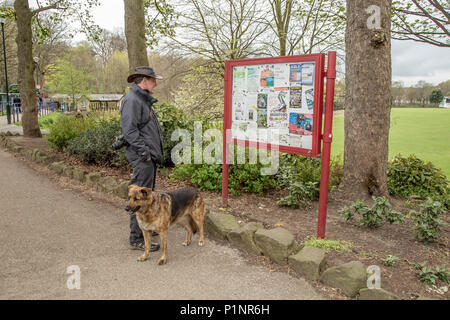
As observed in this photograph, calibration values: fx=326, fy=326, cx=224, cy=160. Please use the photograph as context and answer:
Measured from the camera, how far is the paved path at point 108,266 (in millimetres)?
3422

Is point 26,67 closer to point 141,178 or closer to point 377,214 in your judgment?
point 141,178

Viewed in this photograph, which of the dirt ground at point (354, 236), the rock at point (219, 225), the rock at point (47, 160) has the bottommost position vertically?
the dirt ground at point (354, 236)

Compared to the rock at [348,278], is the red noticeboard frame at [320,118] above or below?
above

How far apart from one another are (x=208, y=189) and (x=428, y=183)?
16.8ft

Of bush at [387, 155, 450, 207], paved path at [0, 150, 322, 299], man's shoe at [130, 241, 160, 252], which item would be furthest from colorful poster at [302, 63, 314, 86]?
bush at [387, 155, 450, 207]

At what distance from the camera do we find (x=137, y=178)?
176 inches

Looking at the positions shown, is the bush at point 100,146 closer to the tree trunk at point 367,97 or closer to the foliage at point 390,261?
the tree trunk at point 367,97

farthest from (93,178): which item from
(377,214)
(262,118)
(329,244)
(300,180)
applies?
(377,214)

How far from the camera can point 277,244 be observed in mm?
4008

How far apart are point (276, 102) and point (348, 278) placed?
8.94 feet

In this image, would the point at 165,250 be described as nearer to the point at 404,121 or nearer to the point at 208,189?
the point at 208,189

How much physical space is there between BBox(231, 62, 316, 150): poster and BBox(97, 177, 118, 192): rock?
290 centimetres

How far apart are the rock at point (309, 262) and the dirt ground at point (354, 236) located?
0.09 metres

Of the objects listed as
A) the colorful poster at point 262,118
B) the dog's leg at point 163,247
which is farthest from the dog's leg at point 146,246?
the colorful poster at point 262,118
